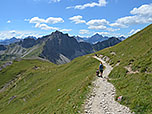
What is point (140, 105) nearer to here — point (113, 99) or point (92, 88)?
point (113, 99)

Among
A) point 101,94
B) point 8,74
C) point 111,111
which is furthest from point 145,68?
point 8,74

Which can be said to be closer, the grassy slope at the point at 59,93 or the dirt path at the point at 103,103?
the dirt path at the point at 103,103

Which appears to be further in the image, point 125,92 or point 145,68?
point 145,68

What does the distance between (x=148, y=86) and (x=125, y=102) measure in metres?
4.01

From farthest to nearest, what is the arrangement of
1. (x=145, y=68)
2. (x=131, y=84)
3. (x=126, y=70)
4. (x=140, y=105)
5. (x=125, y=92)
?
1. (x=126, y=70)
2. (x=145, y=68)
3. (x=131, y=84)
4. (x=125, y=92)
5. (x=140, y=105)

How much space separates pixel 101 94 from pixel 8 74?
157562 mm

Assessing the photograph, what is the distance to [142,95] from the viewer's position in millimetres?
14867

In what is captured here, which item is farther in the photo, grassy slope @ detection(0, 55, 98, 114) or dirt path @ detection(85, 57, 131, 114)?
grassy slope @ detection(0, 55, 98, 114)

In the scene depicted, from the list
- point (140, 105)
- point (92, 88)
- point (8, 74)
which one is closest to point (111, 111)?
point (140, 105)

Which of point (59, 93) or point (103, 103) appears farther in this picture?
point (59, 93)

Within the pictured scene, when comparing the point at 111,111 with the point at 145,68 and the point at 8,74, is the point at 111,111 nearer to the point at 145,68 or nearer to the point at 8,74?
the point at 145,68

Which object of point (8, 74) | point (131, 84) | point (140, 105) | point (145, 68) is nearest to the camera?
point (140, 105)

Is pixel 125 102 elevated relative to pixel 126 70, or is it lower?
lower

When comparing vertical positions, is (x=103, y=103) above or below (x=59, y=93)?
above
